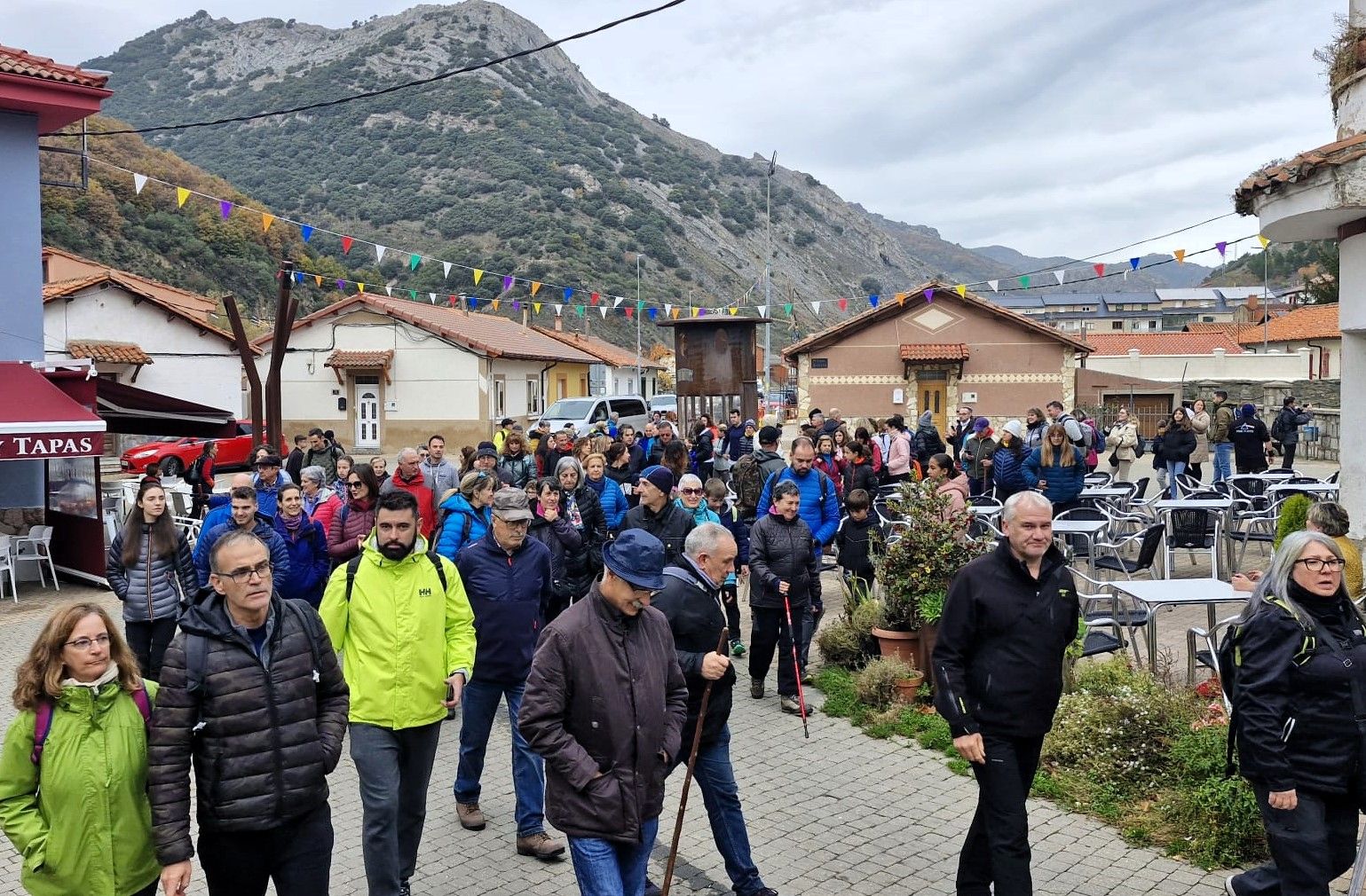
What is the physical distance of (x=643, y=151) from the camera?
126 m

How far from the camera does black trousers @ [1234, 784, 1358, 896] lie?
150 inches

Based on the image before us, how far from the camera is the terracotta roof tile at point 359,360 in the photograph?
36.0 m

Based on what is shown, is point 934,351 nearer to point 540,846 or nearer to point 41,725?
point 540,846

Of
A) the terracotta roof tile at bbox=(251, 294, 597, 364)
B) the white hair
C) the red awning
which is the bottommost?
the white hair

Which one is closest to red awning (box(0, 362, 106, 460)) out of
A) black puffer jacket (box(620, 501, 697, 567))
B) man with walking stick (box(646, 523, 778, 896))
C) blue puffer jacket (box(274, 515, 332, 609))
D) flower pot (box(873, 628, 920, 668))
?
blue puffer jacket (box(274, 515, 332, 609))

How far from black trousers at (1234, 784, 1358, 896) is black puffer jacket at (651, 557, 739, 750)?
81.9 inches

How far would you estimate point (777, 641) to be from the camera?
788cm

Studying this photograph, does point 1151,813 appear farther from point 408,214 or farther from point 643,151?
point 643,151

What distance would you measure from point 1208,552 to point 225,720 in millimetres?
12457

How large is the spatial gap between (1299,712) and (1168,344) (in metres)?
54.2

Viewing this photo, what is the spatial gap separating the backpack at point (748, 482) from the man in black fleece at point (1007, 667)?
20.7 ft

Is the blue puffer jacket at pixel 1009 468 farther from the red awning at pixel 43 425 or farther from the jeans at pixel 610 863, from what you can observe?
the red awning at pixel 43 425

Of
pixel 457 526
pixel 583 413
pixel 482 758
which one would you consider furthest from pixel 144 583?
pixel 583 413

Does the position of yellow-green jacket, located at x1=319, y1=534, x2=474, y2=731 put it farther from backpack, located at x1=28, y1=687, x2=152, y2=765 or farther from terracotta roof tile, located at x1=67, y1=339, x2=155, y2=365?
terracotta roof tile, located at x1=67, y1=339, x2=155, y2=365
